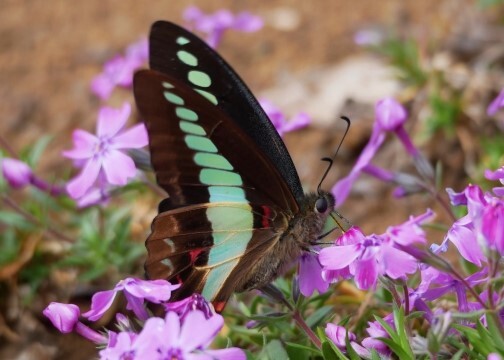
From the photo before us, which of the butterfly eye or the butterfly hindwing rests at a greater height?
the butterfly hindwing

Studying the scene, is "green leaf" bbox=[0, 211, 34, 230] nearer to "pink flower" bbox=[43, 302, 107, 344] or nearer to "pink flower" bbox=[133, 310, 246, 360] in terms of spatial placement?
"pink flower" bbox=[43, 302, 107, 344]

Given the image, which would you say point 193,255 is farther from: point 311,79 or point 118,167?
point 311,79

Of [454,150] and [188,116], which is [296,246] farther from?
[454,150]

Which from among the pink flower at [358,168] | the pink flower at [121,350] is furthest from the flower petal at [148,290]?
the pink flower at [358,168]

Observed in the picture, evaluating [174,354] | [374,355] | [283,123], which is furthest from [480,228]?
[283,123]

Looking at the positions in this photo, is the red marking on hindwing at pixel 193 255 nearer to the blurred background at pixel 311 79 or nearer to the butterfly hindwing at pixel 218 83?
the butterfly hindwing at pixel 218 83

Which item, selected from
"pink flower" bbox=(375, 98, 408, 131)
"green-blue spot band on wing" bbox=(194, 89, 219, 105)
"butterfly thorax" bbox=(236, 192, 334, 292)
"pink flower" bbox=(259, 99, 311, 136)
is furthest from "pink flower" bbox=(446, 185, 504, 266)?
"pink flower" bbox=(259, 99, 311, 136)

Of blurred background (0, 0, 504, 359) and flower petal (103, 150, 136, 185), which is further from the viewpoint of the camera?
blurred background (0, 0, 504, 359)
